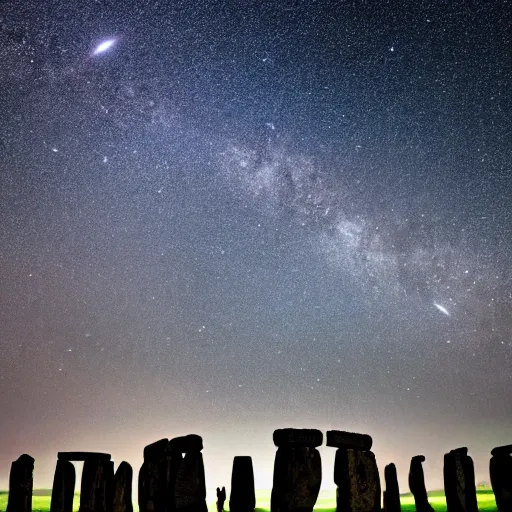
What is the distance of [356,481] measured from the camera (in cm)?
731

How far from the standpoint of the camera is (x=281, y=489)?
23.2ft

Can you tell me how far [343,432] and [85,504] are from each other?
4341 millimetres

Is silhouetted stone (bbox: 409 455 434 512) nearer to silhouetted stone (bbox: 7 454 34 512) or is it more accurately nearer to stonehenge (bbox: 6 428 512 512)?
stonehenge (bbox: 6 428 512 512)

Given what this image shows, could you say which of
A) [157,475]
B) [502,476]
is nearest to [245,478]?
[157,475]

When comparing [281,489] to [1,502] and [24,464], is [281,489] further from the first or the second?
[1,502]

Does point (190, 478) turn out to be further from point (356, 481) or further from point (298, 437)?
point (356, 481)

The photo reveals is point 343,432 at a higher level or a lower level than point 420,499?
higher

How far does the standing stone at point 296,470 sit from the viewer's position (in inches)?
277

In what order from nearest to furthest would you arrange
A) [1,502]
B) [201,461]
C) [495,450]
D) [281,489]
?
[281,489] < [201,461] < [495,450] < [1,502]

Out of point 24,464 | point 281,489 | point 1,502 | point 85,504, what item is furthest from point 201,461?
point 1,502

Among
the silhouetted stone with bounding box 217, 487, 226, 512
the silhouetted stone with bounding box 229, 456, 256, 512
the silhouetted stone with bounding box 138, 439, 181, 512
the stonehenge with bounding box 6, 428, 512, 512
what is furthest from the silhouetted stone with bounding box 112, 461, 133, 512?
the silhouetted stone with bounding box 217, 487, 226, 512

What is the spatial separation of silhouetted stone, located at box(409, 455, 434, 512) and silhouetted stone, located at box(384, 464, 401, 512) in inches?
16.9

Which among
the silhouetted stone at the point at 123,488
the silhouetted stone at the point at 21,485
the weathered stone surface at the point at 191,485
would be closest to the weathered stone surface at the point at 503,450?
the weathered stone surface at the point at 191,485

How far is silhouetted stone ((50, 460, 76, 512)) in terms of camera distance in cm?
847
